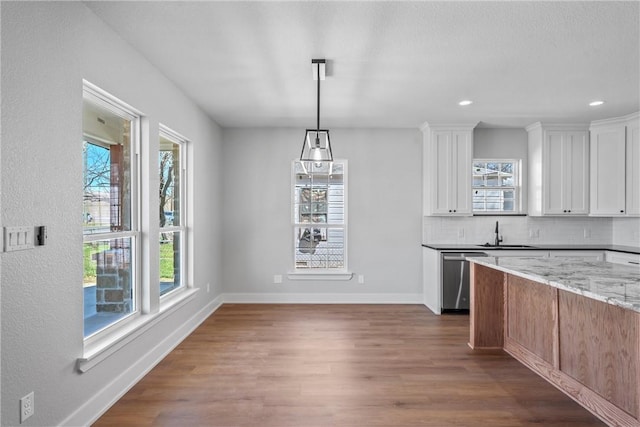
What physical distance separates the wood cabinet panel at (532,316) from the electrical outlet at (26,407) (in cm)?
320

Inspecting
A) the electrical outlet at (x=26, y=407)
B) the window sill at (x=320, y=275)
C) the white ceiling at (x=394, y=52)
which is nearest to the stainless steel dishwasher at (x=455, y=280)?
the window sill at (x=320, y=275)

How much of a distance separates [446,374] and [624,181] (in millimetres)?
3889

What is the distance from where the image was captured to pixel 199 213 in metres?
4.41

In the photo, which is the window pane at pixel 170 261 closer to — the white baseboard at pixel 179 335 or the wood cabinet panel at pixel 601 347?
the white baseboard at pixel 179 335

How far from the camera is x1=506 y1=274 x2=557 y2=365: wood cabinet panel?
267cm

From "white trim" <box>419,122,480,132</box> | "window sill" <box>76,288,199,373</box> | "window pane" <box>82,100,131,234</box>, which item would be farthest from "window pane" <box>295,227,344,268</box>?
"window pane" <box>82,100,131,234</box>

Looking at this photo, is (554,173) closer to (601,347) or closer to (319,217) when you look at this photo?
(319,217)

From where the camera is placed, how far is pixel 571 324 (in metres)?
2.44

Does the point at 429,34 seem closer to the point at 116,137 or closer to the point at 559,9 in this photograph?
→ the point at 559,9

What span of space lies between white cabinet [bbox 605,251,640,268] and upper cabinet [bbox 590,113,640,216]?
556 mm

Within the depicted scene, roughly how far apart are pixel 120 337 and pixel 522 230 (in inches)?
207

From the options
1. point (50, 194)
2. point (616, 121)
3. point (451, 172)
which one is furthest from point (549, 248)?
point (50, 194)

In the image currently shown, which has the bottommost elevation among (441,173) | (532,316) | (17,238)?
→ (532,316)

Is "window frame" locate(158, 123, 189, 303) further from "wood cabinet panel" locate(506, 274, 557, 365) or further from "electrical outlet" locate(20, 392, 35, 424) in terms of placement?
"wood cabinet panel" locate(506, 274, 557, 365)
